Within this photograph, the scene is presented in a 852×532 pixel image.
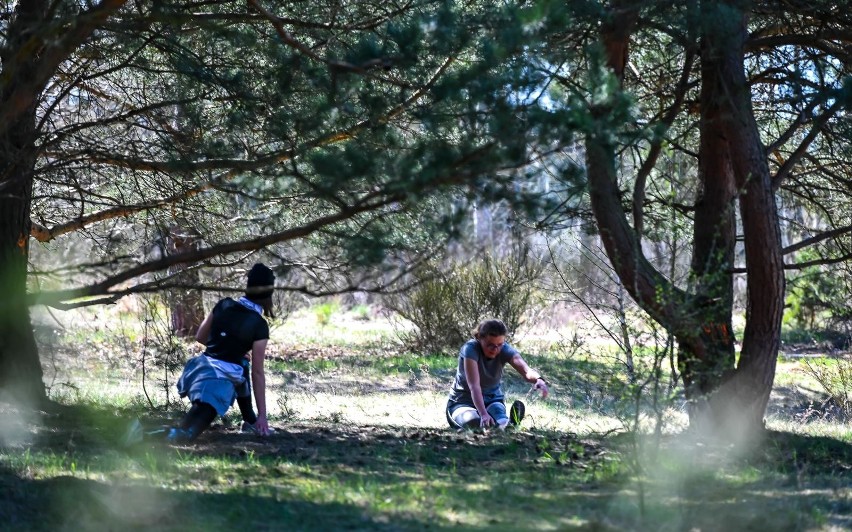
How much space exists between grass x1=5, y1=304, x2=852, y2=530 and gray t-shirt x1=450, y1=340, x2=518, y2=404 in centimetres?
42

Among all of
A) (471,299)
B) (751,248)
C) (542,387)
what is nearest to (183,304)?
(471,299)

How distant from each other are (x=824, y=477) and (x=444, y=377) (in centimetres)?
676

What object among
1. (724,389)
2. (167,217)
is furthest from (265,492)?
(167,217)

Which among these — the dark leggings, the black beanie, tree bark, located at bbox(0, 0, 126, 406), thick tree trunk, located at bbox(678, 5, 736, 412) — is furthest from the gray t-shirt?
tree bark, located at bbox(0, 0, 126, 406)

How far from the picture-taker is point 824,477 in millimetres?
6105

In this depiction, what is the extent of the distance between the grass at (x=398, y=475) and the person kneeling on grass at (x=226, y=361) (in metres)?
0.23

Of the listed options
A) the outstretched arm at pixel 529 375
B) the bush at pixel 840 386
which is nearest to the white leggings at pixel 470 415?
the outstretched arm at pixel 529 375

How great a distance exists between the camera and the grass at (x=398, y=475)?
4746 mm

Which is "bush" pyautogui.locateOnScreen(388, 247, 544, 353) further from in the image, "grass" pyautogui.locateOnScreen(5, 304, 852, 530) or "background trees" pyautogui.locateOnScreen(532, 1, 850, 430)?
"background trees" pyautogui.locateOnScreen(532, 1, 850, 430)

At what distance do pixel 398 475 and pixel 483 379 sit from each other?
85.0 inches

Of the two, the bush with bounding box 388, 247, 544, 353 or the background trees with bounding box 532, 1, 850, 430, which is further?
the bush with bounding box 388, 247, 544, 353

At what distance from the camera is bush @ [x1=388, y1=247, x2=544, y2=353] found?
1468 cm

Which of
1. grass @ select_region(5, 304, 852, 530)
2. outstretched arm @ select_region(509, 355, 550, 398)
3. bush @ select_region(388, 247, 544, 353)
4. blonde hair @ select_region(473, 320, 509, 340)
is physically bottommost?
grass @ select_region(5, 304, 852, 530)

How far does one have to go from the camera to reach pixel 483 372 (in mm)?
7793
